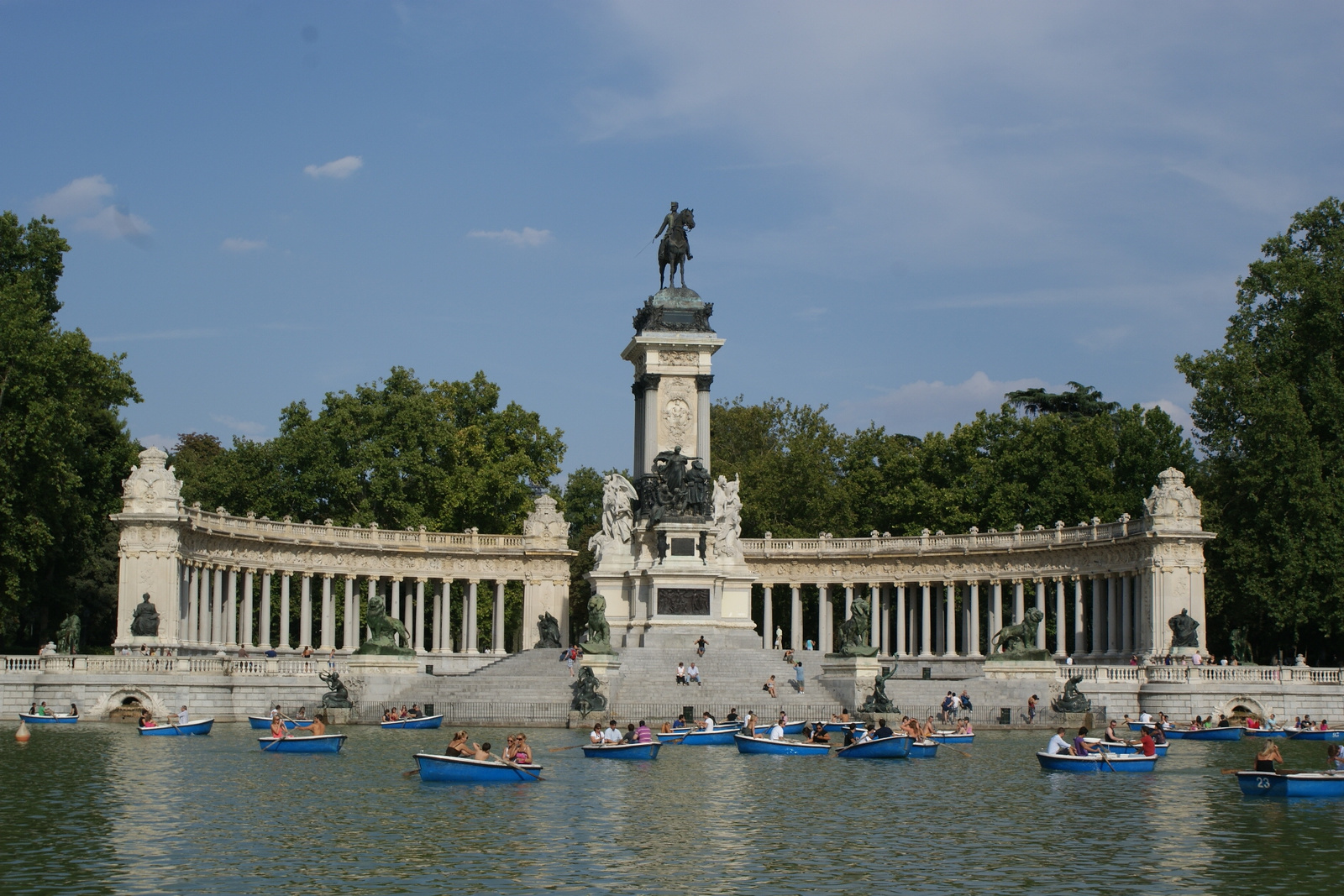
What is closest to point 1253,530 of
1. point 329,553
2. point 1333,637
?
point 1333,637

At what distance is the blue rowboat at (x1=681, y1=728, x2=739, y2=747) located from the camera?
144ft

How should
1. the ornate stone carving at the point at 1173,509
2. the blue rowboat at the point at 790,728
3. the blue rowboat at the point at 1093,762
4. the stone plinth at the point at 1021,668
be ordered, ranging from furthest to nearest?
the ornate stone carving at the point at 1173,509 < the stone plinth at the point at 1021,668 < the blue rowboat at the point at 790,728 < the blue rowboat at the point at 1093,762

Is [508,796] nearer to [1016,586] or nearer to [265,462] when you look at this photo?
[1016,586]

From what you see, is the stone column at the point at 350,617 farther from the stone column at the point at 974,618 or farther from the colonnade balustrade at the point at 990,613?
the stone column at the point at 974,618

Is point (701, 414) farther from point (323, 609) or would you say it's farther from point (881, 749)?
point (881, 749)

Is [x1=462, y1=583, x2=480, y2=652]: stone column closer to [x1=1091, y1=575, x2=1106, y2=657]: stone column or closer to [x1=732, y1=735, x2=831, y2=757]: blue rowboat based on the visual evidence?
[x1=1091, y1=575, x2=1106, y2=657]: stone column

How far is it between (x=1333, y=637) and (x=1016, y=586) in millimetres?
14043

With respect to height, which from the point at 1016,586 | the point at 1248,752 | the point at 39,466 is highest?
the point at 39,466

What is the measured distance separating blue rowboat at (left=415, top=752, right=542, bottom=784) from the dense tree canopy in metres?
48.8

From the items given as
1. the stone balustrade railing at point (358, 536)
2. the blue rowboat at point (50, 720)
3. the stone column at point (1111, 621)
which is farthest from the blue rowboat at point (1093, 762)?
the stone balustrade railing at point (358, 536)

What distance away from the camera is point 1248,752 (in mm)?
42500

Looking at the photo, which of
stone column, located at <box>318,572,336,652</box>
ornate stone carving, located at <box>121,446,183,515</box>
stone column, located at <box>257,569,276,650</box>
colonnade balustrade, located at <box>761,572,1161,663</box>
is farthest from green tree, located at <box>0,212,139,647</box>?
colonnade balustrade, located at <box>761,572,1161,663</box>

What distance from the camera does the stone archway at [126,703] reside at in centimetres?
5103

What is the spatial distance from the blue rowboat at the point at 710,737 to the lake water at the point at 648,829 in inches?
232
